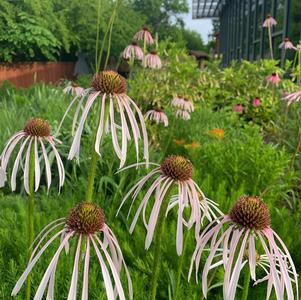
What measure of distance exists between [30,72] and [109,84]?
12204 mm

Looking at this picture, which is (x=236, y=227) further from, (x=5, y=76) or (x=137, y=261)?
(x=5, y=76)

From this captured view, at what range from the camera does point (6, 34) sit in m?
Result: 10.3

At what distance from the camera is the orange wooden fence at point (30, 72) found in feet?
37.6

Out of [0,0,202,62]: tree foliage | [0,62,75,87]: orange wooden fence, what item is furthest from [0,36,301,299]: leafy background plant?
[0,62,75,87]: orange wooden fence

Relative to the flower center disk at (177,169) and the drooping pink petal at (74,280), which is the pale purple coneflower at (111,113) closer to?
the flower center disk at (177,169)

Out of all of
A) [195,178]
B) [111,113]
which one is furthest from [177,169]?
[195,178]

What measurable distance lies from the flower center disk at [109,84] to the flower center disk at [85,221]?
0.22m

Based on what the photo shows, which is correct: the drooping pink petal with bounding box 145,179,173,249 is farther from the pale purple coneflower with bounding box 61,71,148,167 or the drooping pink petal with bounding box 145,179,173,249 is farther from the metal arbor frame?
the metal arbor frame

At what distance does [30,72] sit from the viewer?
40.9ft

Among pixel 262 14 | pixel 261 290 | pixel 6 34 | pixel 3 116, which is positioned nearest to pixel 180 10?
pixel 262 14

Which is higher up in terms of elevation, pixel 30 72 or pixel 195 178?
pixel 195 178

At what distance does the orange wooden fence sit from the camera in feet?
37.6

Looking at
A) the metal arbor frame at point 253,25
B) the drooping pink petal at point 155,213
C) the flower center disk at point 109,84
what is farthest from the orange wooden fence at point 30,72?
the drooping pink petal at point 155,213

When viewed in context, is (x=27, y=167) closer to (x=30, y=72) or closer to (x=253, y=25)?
(x=30, y=72)
